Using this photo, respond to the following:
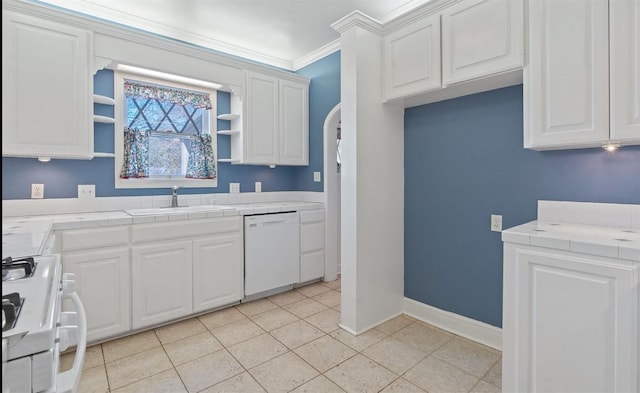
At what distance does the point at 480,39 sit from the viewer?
2.12 meters

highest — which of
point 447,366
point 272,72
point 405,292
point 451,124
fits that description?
point 272,72

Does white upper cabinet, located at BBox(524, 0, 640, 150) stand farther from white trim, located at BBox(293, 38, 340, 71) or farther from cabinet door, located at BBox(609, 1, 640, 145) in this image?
white trim, located at BBox(293, 38, 340, 71)

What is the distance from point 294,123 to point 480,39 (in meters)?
2.22

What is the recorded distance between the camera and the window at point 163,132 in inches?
121

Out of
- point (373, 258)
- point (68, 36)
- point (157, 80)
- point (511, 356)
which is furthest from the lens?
point (157, 80)

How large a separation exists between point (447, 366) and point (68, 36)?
11.4 feet

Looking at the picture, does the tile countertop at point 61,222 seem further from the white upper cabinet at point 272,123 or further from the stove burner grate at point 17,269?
the white upper cabinet at point 272,123

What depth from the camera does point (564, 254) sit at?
157 cm

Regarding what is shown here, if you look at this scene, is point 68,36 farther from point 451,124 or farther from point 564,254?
point 564,254

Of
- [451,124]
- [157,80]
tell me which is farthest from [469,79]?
[157,80]

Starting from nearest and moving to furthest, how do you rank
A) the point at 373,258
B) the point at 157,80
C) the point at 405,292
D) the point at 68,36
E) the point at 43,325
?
the point at 43,325
the point at 68,36
the point at 373,258
the point at 405,292
the point at 157,80

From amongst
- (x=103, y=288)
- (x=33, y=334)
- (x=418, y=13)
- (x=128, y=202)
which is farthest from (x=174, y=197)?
(x=33, y=334)

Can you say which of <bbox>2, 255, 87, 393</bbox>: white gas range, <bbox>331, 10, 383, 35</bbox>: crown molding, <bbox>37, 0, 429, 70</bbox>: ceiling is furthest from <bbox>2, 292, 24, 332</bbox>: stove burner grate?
<bbox>37, 0, 429, 70</bbox>: ceiling

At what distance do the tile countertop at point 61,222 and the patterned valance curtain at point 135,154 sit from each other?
45cm
